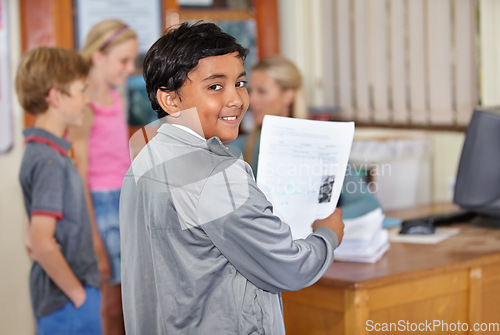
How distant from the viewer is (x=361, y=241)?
1734 mm

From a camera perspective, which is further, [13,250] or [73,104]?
[13,250]

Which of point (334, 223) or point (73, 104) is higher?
point (73, 104)

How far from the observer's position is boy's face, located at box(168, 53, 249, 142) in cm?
106

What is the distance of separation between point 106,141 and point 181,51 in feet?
5.05

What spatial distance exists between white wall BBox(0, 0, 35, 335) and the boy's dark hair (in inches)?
79.2

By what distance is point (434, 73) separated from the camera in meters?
2.94

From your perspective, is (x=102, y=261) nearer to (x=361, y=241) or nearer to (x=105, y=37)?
(x=105, y=37)

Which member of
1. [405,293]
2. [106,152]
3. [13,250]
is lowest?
[13,250]

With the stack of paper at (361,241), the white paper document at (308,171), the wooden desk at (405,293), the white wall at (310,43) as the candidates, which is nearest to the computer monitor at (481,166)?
the wooden desk at (405,293)

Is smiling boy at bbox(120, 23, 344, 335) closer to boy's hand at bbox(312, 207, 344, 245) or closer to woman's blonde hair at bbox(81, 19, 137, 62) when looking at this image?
boy's hand at bbox(312, 207, 344, 245)

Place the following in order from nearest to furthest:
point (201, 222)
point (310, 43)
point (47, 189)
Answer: point (201, 222)
point (47, 189)
point (310, 43)

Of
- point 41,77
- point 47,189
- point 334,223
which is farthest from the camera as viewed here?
point 41,77

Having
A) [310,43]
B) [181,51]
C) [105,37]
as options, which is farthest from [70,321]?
[310,43]

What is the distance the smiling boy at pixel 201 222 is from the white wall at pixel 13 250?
202 centimetres
